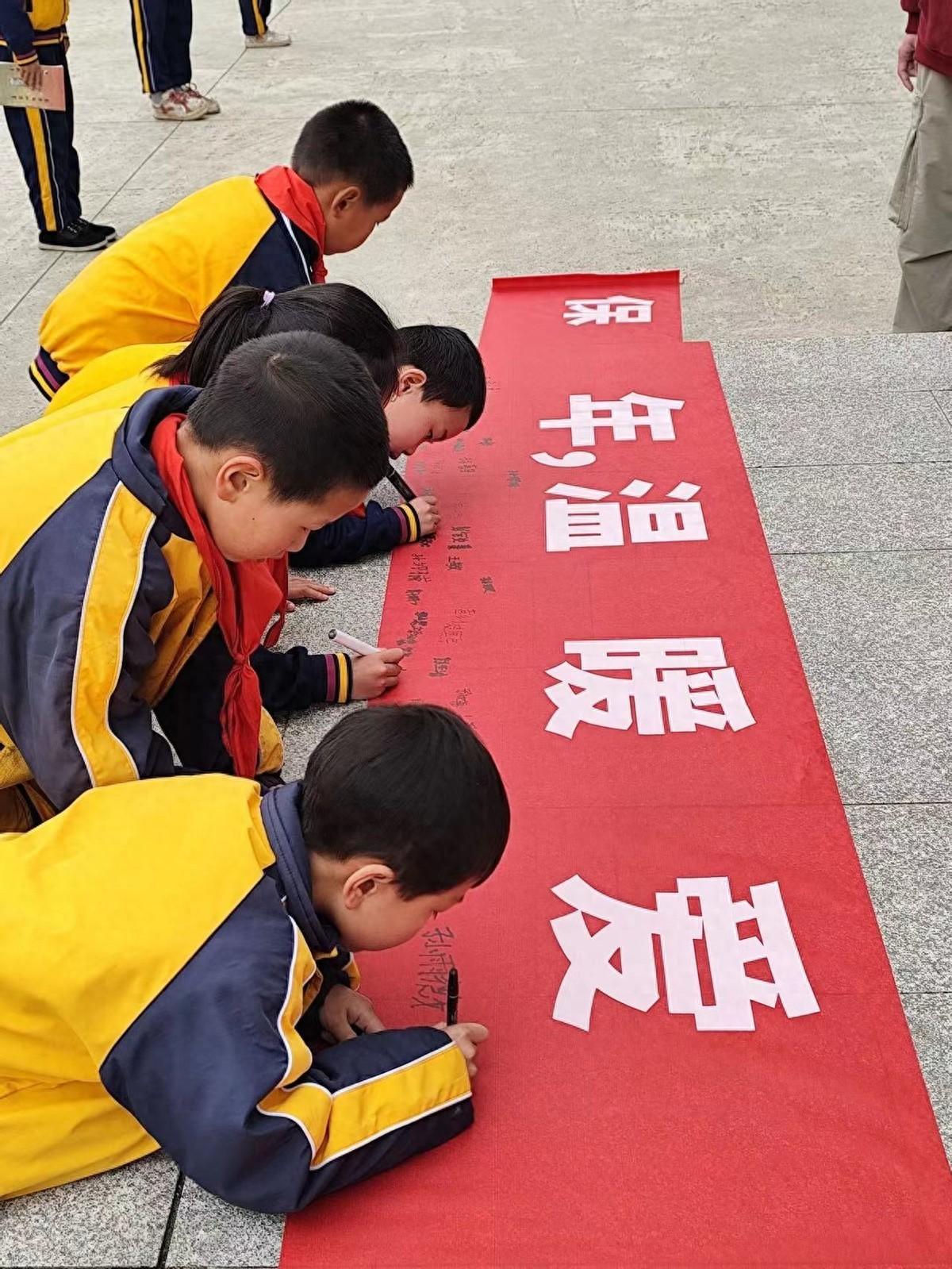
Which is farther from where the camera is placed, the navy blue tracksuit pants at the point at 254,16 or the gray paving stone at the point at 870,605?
the navy blue tracksuit pants at the point at 254,16

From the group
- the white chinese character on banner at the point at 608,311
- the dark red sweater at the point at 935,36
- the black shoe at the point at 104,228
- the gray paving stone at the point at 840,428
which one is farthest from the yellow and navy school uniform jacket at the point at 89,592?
the black shoe at the point at 104,228

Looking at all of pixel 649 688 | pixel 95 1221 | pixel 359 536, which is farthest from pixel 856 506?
pixel 95 1221

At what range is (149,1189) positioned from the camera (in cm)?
147

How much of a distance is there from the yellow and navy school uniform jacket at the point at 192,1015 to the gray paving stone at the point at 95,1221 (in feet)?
0.11

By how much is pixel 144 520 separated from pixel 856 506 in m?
1.58

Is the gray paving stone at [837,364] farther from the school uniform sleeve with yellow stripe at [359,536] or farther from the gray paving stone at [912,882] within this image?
the gray paving stone at [912,882]

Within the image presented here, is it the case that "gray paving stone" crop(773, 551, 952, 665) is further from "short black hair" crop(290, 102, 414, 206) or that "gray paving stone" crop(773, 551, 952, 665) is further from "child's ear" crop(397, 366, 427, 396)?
"short black hair" crop(290, 102, 414, 206)

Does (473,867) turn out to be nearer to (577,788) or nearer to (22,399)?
(577,788)

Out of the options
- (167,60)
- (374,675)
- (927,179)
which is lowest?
(167,60)

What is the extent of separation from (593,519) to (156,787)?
141 cm

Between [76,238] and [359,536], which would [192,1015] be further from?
[76,238]

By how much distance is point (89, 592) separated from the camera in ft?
4.95

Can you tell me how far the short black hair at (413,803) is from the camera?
52.2 inches

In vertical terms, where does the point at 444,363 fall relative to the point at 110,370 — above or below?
below
